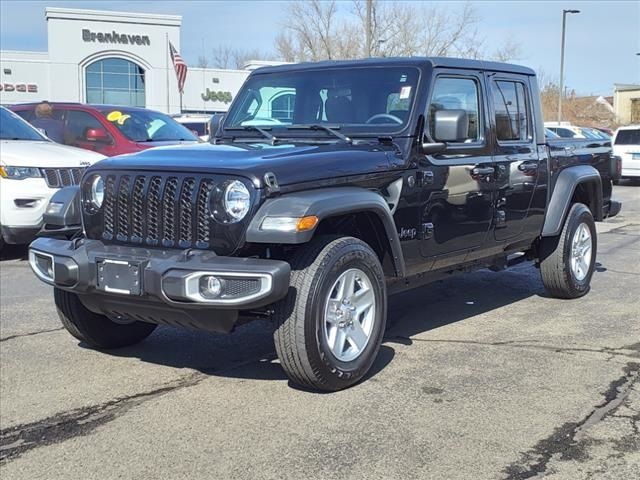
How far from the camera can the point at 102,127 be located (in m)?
11.2

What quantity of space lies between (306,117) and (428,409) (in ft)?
7.39

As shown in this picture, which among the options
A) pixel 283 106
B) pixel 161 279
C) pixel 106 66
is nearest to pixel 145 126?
pixel 283 106

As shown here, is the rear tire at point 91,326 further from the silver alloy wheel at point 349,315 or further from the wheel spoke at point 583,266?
the wheel spoke at point 583,266

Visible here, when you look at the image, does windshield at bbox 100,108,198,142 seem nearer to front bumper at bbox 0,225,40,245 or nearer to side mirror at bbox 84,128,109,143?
side mirror at bbox 84,128,109,143

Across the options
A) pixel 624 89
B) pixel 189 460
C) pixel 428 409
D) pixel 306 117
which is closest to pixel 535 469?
pixel 428 409

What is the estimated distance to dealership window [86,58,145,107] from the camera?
47344mm

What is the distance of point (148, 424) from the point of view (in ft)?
13.1

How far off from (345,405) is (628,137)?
20.4 metres

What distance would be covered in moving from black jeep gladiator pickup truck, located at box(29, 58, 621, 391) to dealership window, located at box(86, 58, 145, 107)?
143 feet

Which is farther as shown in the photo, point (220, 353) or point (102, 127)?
point (102, 127)

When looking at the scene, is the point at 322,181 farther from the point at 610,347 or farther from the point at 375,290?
the point at 610,347

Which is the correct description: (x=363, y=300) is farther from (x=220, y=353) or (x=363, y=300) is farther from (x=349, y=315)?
Result: (x=220, y=353)

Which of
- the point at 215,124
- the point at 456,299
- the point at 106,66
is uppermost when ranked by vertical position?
the point at 106,66

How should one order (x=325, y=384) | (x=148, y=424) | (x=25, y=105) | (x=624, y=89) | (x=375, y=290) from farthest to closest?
(x=624, y=89), (x=25, y=105), (x=375, y=290), (x=325, y=384), (x=148, y=424)
